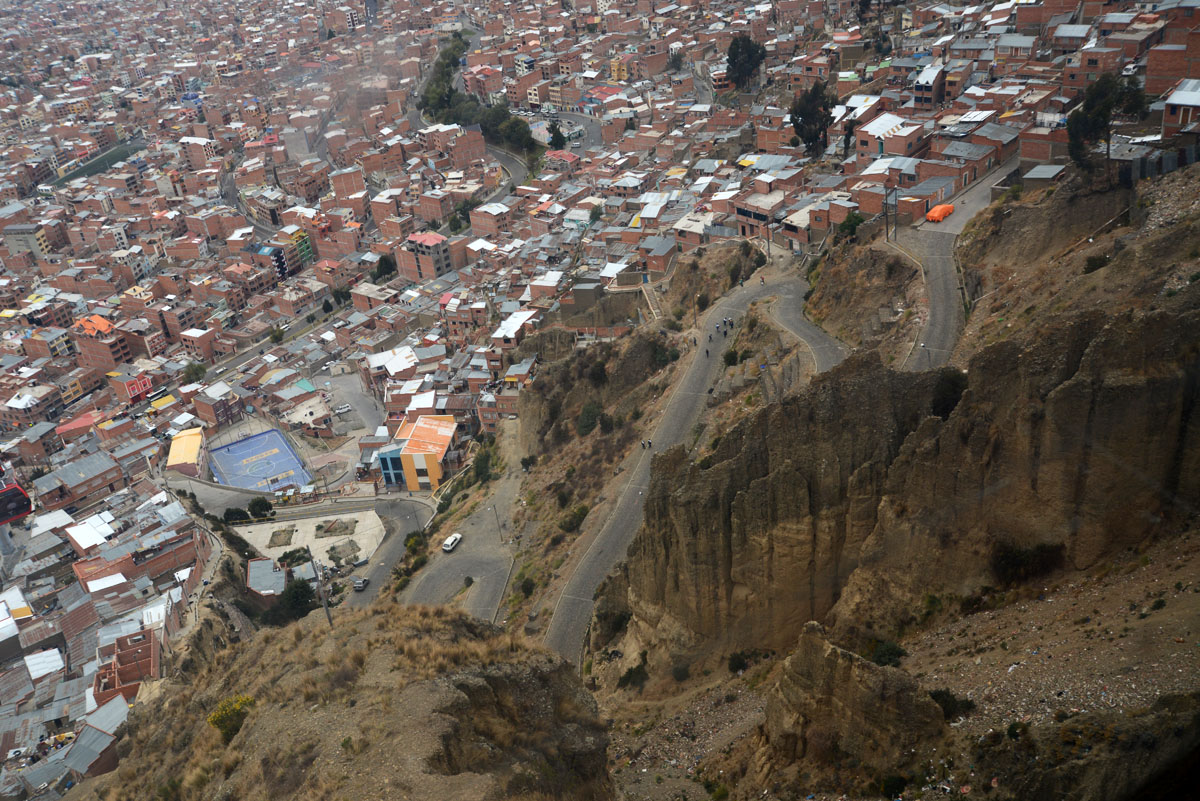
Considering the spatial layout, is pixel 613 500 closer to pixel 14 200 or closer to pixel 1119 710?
pixel 1119 710

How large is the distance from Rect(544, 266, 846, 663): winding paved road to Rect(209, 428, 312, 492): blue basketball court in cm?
2102

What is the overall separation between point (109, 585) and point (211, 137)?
226ft

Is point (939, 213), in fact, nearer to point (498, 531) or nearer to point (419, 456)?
point (498, 531)

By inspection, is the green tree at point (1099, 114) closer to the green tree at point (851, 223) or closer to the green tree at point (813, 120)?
the green tree at point (851, 223)

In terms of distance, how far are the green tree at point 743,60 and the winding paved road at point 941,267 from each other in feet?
103

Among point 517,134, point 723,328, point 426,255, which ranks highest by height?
point 723,328

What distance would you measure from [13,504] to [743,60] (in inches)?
1805

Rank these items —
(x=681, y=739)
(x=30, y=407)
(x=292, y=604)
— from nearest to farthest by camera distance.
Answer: (x=681, y=739)
(x=292, y=604)
(x=30, y=407)

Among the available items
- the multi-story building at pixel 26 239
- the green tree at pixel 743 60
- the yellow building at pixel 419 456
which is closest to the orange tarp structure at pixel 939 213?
the yellow building at pixel 419 456

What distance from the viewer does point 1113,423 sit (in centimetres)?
1495

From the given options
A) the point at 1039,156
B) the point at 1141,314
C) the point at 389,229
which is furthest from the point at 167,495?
the point at 1141,314

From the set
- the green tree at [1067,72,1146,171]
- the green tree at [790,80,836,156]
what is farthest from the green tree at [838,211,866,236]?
the green tree at [790,80,836,156]

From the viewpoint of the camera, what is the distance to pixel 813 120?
4603cm

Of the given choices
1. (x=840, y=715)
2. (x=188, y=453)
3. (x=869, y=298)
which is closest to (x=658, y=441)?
(x=869, y=298)
